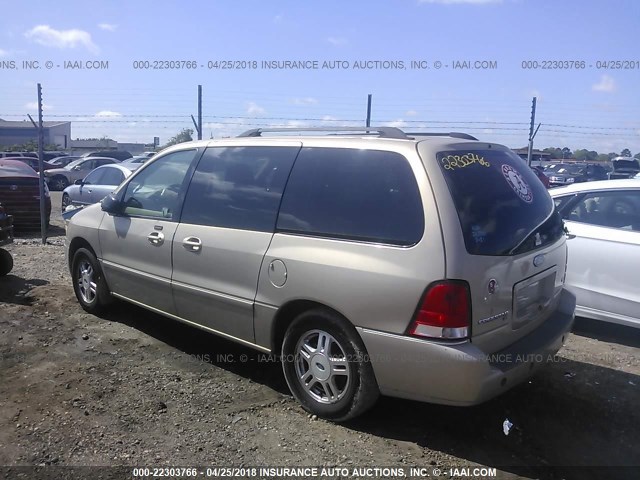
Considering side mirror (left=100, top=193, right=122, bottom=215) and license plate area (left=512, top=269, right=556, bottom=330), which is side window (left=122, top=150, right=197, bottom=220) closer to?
side mirror (left=100, top=193, right=122, bottom=215)

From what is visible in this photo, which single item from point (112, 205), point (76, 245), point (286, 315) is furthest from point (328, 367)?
point (76, 245)

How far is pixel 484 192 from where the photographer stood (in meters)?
3.39

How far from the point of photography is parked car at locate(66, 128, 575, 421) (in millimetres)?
→ 3121

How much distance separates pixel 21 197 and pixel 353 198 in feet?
31.1

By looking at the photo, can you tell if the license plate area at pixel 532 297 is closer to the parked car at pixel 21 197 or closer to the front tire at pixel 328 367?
the front tire at pixel 328 367

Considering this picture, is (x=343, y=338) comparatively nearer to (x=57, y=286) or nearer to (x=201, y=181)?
(x=201, y=181)

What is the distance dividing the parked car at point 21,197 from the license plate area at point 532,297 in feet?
31.7

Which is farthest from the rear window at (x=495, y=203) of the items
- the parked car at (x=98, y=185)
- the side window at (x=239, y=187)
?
the parked car at (x=98, y=185)

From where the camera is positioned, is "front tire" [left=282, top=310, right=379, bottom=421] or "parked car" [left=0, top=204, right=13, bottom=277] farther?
"parked car" [left=0, top=204, right=13, bottom=277]

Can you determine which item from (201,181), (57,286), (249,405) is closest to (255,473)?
(249,405)

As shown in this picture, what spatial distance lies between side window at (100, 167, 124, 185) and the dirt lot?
22.1 feet

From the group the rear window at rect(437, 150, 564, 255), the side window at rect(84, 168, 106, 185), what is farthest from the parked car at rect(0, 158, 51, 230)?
the rear window at rect(437, 150, 564, 255)

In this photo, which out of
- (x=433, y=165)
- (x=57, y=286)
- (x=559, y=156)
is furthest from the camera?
(x=559, y=156)

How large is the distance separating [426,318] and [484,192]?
866 mm
